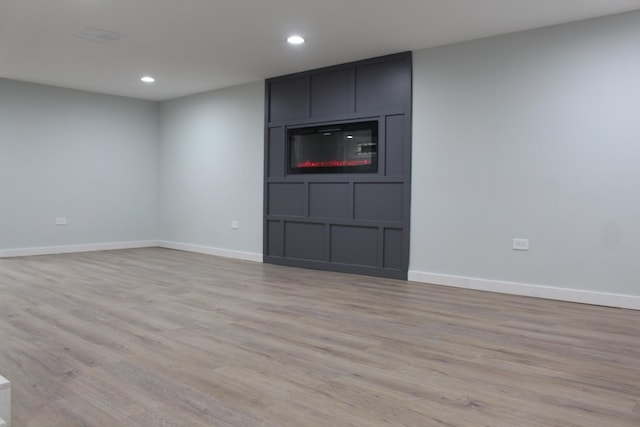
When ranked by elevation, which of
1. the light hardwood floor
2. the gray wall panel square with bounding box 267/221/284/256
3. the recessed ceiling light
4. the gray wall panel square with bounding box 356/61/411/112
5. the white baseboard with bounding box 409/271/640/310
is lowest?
the light hardwood floor

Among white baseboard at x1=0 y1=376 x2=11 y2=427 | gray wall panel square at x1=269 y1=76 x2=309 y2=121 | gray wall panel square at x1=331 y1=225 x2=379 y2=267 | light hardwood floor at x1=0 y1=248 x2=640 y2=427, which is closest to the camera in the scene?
white baseboard at x1=0 y1=376 x2=11 y2=427

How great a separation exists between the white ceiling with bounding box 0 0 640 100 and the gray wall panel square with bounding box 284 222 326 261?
2025mm

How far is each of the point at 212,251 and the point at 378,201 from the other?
316 centimetres

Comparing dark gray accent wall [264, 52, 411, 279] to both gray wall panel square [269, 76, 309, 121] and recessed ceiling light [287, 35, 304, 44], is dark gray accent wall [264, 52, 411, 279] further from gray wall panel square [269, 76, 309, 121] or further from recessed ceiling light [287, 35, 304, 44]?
recessed ceiling light [287, 35, 304, 44]

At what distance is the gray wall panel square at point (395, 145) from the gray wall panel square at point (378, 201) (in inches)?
6.7

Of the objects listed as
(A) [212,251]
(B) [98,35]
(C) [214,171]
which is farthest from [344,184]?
(B) [98,35]

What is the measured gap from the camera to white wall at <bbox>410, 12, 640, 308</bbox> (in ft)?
13.7

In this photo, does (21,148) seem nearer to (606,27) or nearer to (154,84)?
(154,84)

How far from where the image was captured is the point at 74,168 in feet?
25.3

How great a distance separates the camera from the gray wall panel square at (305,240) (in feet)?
20.3

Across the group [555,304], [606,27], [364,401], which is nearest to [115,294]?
[364,401]

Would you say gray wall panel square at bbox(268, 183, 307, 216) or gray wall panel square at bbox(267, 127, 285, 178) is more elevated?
gray wall panel square at bbox(267, 127, 285, 178)

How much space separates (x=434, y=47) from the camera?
17.1 feet

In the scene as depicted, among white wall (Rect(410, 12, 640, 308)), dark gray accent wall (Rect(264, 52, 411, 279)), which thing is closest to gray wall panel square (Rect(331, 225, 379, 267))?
dark gray accent wall (Rect(264, 52, 411, 279))
